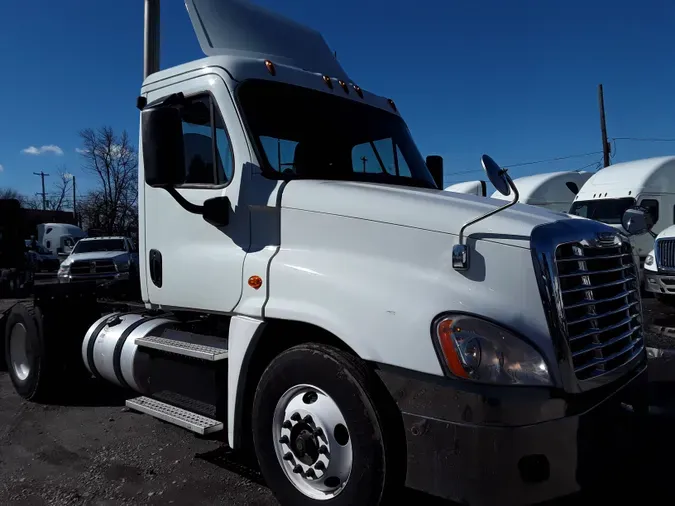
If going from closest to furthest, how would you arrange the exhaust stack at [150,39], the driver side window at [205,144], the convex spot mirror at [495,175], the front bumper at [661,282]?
1. the convex spot mirror at [495,175]
2. the driver side window at [205,144]
3. the exhaust stack at [150,39]
4. the front bumper at [661,282]

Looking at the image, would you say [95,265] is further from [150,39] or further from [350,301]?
[350,301]

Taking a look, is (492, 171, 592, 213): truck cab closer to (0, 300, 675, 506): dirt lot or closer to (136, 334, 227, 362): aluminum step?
(0, 300, 675, 506): dirt lot

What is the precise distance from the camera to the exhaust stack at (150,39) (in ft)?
17.7

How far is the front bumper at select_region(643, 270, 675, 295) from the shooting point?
37.2ft

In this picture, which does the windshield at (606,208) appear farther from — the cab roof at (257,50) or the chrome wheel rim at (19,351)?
the chrome wheel rim at (19,351)

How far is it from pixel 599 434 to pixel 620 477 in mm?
1442

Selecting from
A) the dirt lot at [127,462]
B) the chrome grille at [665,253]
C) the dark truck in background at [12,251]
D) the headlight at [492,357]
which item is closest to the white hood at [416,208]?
the headlight at [492,357]

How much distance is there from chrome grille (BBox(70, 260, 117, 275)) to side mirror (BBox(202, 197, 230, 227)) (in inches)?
467

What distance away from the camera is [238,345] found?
3492 millimetres

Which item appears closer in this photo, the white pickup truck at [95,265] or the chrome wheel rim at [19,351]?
the chrome wheel rim at [19,351]

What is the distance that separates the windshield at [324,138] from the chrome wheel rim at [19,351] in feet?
13.3

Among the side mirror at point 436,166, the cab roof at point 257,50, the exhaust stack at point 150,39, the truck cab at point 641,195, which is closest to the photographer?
the cab roof at point 257,50

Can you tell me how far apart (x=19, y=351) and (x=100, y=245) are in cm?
1032

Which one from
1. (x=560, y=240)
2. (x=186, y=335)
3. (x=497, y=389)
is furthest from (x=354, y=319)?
(x=186, y=335)
